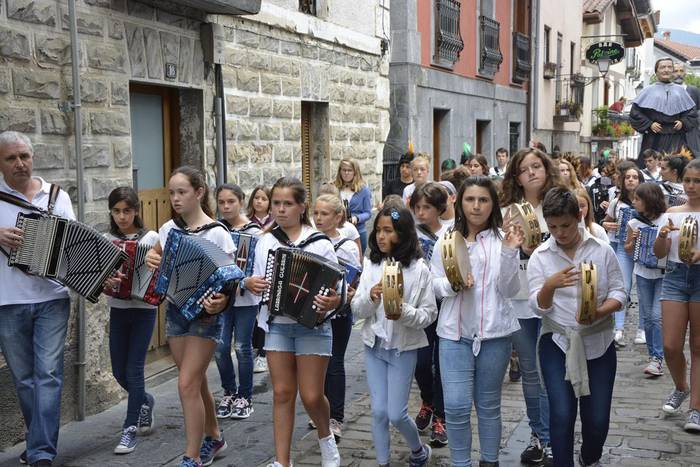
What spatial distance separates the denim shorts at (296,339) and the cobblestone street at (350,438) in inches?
36.3

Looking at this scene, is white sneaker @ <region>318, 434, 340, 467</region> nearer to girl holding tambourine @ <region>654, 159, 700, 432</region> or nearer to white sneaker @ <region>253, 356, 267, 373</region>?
girl holding tambourine @ <region>654, 159, 700, 432</region>

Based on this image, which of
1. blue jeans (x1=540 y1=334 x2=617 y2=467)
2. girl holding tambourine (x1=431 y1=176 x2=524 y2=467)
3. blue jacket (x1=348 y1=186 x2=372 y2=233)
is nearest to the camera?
blue jeans (x1=540 y1=334 x2=617 y2=467)

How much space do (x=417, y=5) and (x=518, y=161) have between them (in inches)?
439

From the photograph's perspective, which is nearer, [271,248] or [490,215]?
[490,215]

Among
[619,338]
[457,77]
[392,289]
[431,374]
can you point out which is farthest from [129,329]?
[457,77]

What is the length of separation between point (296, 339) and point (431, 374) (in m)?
1.43

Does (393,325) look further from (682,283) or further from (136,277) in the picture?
(682,283)

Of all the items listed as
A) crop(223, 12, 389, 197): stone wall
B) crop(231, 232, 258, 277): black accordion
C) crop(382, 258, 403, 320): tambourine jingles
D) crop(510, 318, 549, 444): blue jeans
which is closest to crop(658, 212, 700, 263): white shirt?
crop(510, 318, 549, 444): blue jeans

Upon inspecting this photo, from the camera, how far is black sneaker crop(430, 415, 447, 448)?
6.26 m

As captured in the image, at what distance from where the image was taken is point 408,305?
5180 mm

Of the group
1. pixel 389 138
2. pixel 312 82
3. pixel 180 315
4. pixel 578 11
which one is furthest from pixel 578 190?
pixel 578 11

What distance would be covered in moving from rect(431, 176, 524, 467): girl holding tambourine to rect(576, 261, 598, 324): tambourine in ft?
1.63

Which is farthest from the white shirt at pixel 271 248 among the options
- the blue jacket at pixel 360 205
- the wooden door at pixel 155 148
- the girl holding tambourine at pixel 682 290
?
the blue jacket at pixel 360 205

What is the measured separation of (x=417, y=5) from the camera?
16547mm
